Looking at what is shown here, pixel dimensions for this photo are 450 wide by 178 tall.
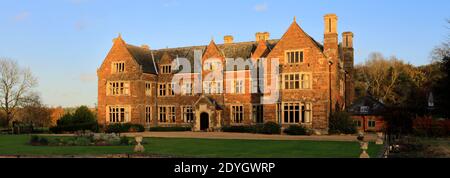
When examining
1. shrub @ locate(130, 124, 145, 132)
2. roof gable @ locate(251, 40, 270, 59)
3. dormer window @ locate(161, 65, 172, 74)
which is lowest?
shrub @ locate(130, 124, 145, 132)

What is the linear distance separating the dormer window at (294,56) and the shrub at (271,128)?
549 centimetres

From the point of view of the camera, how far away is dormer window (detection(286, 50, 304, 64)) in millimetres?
36500

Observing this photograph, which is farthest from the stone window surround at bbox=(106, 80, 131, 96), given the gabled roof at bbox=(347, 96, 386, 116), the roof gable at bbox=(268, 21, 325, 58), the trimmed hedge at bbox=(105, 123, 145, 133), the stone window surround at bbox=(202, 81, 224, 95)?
the gabled roof at bbox=(347, 96, 386, 116)

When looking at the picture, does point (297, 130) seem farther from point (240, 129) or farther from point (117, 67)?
point (117, 67)

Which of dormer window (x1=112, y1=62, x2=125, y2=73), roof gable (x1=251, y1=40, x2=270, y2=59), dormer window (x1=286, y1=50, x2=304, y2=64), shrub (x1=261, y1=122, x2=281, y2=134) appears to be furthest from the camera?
dormer window (x1=112, y1=62, x2=125, y2=73)

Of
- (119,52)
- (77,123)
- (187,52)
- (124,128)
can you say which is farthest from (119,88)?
(187,52)

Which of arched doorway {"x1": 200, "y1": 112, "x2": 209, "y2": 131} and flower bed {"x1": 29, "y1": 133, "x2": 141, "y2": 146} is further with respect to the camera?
arched doorway {"x1": 200, "y1": 112, "x2": 209, "y2": 131}

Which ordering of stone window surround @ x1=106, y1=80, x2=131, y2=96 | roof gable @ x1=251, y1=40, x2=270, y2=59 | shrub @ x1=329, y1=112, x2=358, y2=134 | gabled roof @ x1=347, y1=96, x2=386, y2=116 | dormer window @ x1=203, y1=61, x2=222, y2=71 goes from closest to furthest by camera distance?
shrub @ x1=329, y1=112, x2=358, y2=134
roof gable @ x1=251, y1=40, x2=270, y2=59
gabled roof @ x1=347, y1=96, x2=386, y2=116
dormer window @ x1=203, y1=61, x2=222, y2=71
stone window surround @ x1=106, y1=80, x2=131, y2=96

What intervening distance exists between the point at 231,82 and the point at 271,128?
7.02 metres

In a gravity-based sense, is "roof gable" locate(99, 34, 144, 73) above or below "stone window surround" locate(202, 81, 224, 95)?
above

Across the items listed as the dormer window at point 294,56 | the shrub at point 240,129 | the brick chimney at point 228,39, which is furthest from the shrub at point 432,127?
the brick chimney at point 228,39

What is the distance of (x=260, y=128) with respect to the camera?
36.3 metres

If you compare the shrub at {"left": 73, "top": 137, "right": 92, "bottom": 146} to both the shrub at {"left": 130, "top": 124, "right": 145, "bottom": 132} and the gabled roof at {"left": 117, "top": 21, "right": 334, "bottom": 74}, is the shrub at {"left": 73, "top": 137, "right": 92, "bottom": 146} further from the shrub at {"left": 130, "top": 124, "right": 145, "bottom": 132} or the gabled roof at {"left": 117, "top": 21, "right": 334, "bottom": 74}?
the gabled roof at {"left": 117, "top": 21, "right": 334, "bottom": 74}
